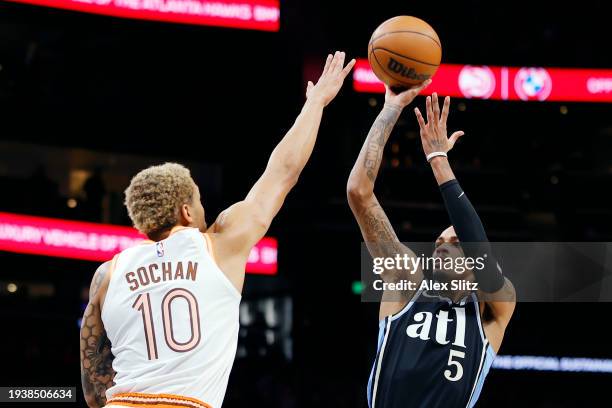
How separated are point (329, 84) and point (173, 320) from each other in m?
1.36

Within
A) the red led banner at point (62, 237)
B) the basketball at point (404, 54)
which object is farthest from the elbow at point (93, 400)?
the red led banner at point (62, 237)

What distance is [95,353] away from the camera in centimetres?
362

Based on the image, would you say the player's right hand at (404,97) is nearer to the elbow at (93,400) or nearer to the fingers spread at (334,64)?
the fingers spread at (334,64)

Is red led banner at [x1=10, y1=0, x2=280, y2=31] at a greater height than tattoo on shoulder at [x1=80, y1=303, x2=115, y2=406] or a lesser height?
greater

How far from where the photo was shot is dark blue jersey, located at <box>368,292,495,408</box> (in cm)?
423

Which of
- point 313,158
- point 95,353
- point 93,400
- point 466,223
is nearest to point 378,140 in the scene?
point 466,223

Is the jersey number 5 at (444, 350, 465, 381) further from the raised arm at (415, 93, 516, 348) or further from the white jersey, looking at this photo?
the white jersey

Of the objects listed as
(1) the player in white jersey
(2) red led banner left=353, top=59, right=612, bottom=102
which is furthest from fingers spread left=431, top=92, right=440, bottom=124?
(2) red led banner left=353, top=59, right=612, bottom=102

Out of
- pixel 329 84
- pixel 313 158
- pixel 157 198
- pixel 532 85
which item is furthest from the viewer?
pixel 313 158

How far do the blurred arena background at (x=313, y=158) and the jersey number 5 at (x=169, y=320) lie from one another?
35.6 ft

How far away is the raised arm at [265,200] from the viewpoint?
3.45 m

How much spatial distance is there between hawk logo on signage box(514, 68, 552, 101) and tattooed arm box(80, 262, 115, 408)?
1183 centimetres

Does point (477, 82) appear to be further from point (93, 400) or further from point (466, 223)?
point (93, 400)

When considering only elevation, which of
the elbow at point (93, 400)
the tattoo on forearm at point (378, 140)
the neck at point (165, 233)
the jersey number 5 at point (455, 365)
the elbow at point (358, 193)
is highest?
the tattoo on forearm at point (378, 140)
